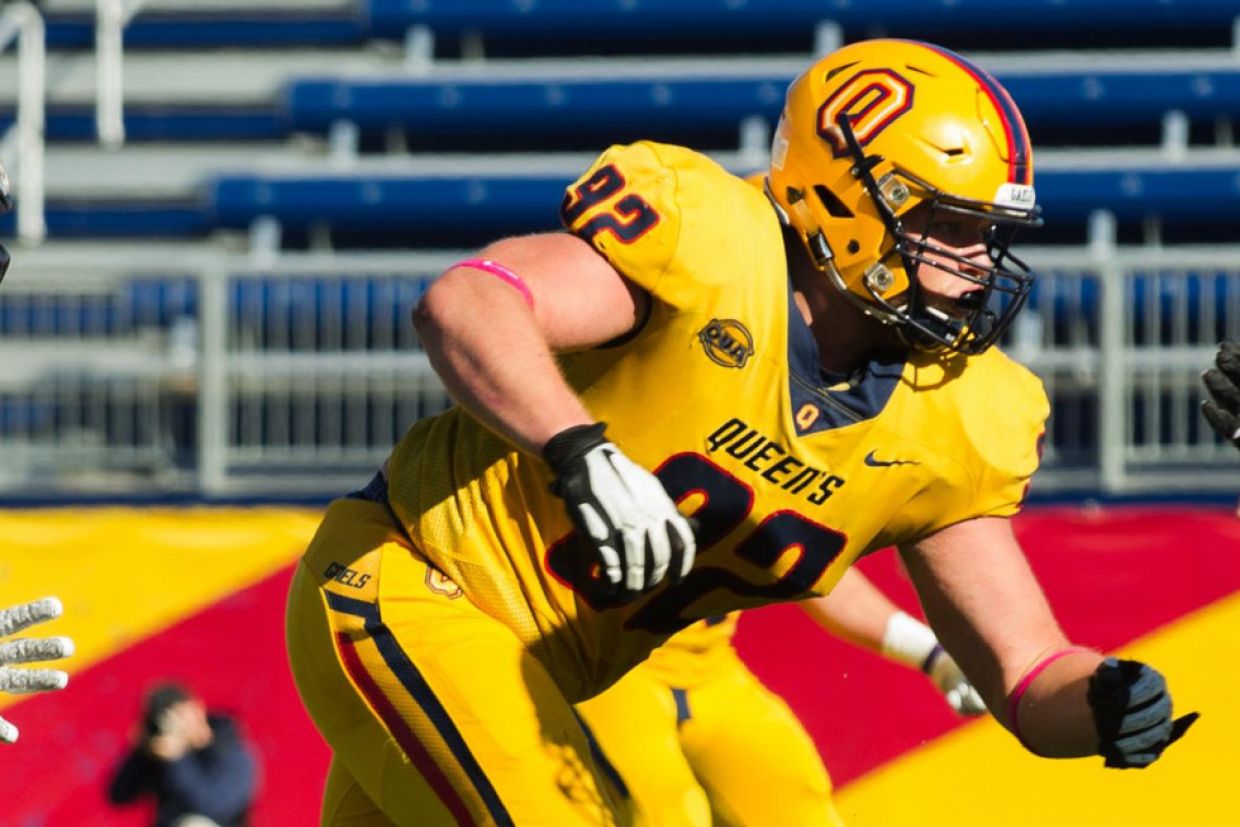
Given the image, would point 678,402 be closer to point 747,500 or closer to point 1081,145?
point 747,500

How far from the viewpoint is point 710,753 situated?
4824 millimetres

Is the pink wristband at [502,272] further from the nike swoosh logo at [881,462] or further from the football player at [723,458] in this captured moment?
the nike swoosh logo at [881,462]

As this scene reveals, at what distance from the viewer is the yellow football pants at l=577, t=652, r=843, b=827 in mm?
4539

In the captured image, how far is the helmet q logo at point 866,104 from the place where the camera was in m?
3.12

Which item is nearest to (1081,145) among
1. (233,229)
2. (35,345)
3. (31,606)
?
(233,229)

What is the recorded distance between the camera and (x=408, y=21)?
35.1 feet

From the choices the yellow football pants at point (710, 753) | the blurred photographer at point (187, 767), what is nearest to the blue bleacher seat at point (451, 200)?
the blurred photographer at point (187, 767)

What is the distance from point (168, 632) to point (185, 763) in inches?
17.6

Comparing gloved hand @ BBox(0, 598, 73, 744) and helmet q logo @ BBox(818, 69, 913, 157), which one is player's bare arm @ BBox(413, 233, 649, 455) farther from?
gloved hand @ BBox(0, 598, 73, 744)

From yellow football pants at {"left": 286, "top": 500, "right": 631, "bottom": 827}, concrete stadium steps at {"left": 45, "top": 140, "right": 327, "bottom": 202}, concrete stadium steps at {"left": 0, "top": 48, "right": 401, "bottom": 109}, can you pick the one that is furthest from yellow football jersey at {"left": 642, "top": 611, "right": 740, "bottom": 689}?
concrete stadium steps at {"left": 0, "top": 48, "right": 401, "bottom": 109}

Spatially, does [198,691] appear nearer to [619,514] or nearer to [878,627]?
[878,627]

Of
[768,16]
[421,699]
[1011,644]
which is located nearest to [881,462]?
[1011,644]

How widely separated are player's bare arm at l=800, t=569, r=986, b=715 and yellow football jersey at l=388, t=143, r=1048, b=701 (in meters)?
1.63

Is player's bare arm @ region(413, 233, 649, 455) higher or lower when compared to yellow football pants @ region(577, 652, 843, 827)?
higher
